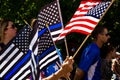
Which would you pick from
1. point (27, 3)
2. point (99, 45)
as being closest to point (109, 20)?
point (27, 3)

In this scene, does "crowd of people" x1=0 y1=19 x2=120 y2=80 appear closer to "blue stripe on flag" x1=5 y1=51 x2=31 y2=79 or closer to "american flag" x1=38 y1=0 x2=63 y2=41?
"blue stripe on flag" x1=5 y1=51 x2=31 y2=79

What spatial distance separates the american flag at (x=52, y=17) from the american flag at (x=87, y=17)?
122 mm

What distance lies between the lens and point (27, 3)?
16359 mm

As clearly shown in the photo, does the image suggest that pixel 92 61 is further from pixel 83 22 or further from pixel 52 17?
pixel 52 17

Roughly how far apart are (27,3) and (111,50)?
8.81 metres

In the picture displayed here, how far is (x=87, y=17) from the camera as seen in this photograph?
602 centimetres

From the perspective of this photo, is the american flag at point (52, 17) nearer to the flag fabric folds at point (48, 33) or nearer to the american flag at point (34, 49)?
the flag fabric folds at point (48, 33)

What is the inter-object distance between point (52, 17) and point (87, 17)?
0.44 metres

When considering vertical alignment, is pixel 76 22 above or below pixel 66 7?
above

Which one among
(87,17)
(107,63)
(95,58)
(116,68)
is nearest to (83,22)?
(87,17)

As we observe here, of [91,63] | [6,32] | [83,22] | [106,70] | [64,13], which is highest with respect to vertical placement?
[6,32]

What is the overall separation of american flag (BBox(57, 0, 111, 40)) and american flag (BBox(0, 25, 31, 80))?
→ 105 centimetres

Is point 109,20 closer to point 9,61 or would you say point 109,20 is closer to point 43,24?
point 43,24

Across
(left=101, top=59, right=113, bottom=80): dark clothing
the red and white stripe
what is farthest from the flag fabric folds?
(left=101, top=59, right=113, bottom=80): dark clothing
